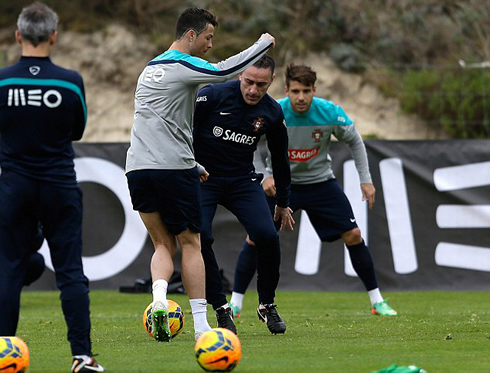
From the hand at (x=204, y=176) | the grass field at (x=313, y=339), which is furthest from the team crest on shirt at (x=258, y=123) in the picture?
the grass field at (x=313, y=339)

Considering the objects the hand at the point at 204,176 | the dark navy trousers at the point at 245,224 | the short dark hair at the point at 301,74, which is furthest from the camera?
the short dark hair at the point at 301,74

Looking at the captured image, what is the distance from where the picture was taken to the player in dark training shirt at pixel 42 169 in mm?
4875

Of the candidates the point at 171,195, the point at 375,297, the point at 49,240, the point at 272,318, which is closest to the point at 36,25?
the point at 49,240

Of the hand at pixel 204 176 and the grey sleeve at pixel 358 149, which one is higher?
the hand at pixel 204 176

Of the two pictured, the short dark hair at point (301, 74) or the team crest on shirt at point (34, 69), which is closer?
the team crest on shirt at point (34, 69)

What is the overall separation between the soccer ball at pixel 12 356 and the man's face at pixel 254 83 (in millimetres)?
2875

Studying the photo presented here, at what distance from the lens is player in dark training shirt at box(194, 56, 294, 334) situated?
23.2 feet

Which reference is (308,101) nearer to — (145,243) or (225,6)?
(145,243)

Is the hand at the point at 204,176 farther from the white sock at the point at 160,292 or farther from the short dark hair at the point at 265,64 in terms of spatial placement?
the short dark hair at the point at 265,64

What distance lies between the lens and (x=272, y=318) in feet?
23.7

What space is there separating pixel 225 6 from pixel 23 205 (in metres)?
19.0

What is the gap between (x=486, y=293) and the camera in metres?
11.5

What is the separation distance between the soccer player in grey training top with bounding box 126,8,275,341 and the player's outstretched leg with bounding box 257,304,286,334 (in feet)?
2.87

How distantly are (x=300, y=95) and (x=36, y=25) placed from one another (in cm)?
434
